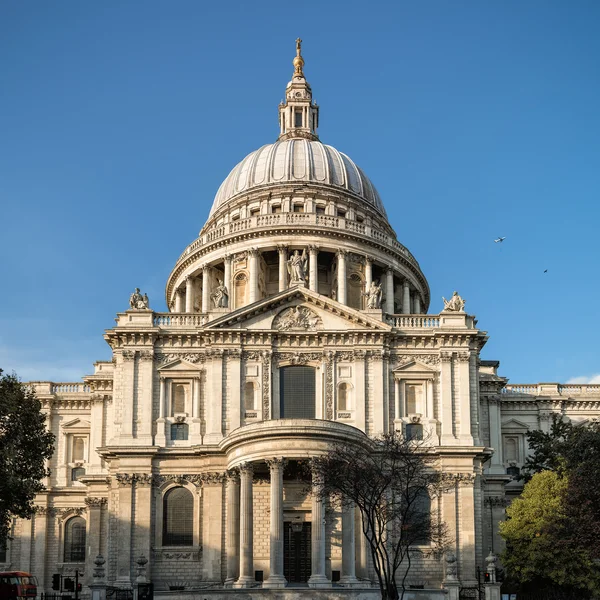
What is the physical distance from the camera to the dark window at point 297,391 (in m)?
69.4

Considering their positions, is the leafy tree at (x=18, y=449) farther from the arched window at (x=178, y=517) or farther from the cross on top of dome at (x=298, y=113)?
the cross on top of dome at (x=298, y=113)

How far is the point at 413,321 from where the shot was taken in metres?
71.9

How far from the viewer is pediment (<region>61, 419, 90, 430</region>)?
276 ft

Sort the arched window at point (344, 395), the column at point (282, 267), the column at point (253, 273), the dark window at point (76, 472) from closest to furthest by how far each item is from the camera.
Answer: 1. the arched window at point (344, 395)
2. the dark window at point (76, 472)
3. the column at point (253, 273)
4. the column at point (282, 267)

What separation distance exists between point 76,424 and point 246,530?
87.1 ft

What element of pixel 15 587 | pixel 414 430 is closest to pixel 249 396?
pixel 414 430

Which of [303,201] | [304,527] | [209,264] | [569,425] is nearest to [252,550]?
[304,527]

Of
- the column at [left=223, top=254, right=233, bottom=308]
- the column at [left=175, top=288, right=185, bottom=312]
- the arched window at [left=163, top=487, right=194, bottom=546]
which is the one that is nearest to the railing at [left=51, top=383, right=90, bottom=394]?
the column at [left=175, top=288, right=185, bottom=312]

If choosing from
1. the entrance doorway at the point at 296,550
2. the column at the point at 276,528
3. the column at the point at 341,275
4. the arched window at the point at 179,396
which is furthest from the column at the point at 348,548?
the column at the point at 341,275

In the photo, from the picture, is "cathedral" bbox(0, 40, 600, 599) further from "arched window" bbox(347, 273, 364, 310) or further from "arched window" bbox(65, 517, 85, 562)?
"arched window" bbox(347, 273, 364, 310)

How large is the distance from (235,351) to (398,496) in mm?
14043

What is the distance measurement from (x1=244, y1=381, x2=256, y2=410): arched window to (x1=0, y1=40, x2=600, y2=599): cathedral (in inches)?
5.2

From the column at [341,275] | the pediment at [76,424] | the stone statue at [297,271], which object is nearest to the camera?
the stone statue at [297,271]

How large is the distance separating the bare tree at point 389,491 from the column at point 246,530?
429cm
